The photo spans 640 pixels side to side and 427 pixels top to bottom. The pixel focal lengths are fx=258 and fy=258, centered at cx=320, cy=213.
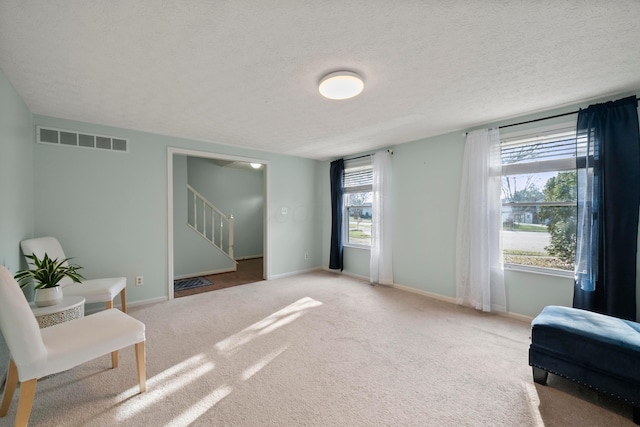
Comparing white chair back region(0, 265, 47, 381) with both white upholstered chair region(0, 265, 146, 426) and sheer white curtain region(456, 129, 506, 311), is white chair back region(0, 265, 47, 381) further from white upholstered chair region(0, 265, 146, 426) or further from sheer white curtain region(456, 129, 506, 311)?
sheer white curtain region(456, 129, 506, 311)

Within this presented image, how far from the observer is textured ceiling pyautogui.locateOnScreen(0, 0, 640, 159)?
4.61ft

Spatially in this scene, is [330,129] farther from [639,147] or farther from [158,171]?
[639,147]

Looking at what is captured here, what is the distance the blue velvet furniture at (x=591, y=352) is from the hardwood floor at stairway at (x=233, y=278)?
407 centimetres

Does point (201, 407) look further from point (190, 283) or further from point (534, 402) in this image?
point (190, 283)

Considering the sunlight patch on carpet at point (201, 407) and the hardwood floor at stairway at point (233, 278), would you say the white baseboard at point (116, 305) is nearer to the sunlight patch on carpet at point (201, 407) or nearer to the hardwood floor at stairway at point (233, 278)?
the hardwood floor at stairway at point (233, 278)

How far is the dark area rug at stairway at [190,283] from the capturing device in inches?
174

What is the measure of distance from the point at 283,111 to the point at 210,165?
420 cm

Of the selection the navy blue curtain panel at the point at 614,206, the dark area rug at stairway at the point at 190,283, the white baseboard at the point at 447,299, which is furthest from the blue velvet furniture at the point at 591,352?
the dark area rug at stairway at the point at 190,283

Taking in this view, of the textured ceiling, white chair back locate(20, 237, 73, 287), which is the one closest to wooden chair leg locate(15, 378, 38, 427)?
white chair back locate(20, 237, 73, 287)

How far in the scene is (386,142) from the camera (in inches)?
163

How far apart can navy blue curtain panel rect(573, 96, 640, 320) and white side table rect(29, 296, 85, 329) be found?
15.0ft

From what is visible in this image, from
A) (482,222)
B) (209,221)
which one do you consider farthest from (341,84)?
(209,221)

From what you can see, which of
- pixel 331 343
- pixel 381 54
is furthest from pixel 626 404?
pixel 381 54

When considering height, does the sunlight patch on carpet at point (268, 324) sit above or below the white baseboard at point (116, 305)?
below
